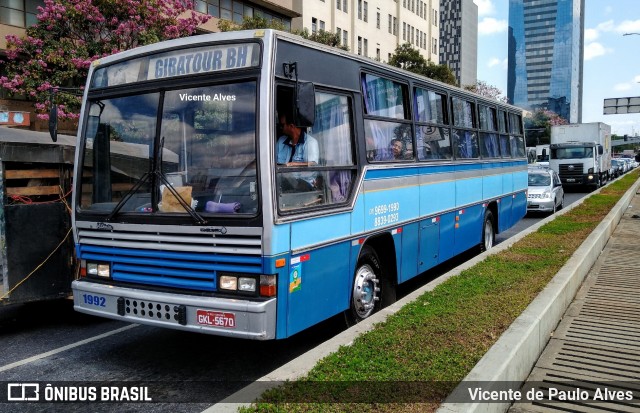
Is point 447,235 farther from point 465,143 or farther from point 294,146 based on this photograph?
point 294,146

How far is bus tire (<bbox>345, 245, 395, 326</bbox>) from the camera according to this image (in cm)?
618

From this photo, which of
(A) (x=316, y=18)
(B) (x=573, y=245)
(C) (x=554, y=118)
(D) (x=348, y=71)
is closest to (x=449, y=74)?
(A) (x=316, y=18)

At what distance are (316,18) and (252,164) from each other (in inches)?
1549

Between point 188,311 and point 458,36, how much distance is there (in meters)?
135

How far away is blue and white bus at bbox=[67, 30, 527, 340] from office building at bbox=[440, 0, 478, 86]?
128 metres

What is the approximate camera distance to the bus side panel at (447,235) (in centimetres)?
873

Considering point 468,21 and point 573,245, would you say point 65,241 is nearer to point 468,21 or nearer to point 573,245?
point 573,245

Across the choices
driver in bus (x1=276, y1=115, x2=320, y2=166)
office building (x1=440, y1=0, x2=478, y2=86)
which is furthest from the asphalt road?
office building (x1=440, y1=0, x2=478, y2=86)

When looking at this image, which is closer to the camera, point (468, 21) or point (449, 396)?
point (449, 396)

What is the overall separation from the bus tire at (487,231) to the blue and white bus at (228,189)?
502cm

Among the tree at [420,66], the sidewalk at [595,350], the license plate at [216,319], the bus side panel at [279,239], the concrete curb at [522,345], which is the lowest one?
the sidewalk at [595,350]

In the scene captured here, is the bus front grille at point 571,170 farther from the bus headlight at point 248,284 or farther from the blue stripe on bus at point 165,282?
the blue stripe on bus at point 165,282

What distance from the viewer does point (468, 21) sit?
436 ft

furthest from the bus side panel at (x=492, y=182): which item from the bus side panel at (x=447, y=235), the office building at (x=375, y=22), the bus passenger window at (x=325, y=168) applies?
the office building at (x=375, y=22)
